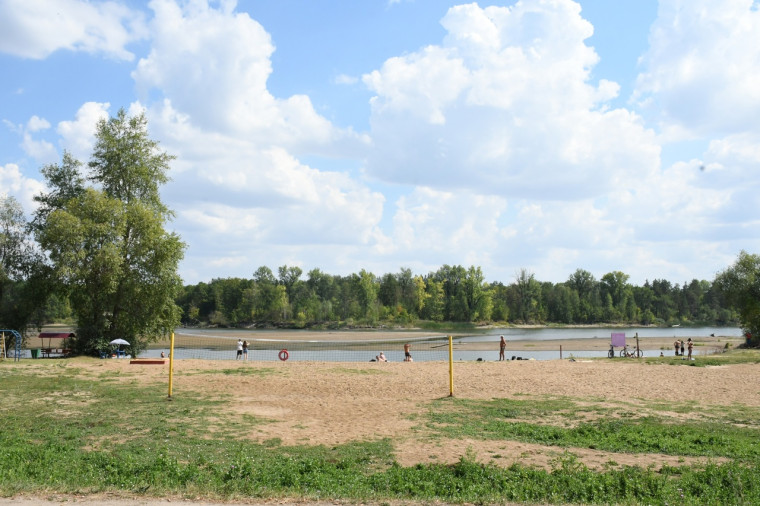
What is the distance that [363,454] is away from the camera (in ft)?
34.2

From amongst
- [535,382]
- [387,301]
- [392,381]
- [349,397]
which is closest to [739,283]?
[535,382]

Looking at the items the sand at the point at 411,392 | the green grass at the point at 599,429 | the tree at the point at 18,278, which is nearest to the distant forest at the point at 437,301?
the tree at the point at 18,278

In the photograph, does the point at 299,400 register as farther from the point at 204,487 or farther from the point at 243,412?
the point at 204,487

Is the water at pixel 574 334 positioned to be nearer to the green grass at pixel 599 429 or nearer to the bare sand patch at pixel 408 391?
the bare sand patch at pixel 408 391

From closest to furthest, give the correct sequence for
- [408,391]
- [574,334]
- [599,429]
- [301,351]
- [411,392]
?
[599,429]
[411,392]
[408,391]
[301,351]
[574,334]

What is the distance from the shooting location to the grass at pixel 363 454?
310 inches

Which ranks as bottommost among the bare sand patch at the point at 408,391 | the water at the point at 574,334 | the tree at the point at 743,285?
the water at the point at 574,334

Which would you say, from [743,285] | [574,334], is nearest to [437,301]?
[574,334]

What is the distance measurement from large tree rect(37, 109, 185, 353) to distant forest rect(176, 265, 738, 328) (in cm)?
9047

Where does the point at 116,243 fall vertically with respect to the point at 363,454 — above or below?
above

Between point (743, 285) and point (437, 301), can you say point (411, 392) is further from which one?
point (437, 301)

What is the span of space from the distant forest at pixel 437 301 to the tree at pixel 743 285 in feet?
217

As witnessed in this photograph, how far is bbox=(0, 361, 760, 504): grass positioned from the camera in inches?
310

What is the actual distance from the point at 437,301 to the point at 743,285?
74.9 metres
